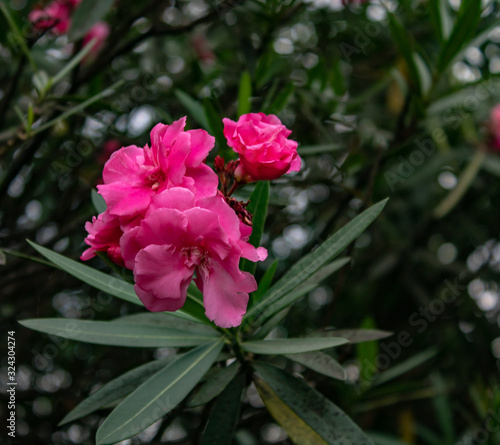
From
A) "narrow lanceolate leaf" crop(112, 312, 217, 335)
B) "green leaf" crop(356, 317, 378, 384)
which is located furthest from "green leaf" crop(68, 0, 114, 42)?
"green leaf" crop(356, 317, 378, 384)

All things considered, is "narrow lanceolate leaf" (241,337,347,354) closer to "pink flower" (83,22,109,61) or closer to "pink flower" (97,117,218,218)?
"pink flower" (97,117,218,218)

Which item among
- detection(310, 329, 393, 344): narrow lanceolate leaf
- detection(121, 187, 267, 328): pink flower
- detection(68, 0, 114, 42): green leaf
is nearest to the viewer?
detection(121, 187, 267, 328): pink flower

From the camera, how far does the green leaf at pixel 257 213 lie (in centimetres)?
89

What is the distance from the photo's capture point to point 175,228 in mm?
699

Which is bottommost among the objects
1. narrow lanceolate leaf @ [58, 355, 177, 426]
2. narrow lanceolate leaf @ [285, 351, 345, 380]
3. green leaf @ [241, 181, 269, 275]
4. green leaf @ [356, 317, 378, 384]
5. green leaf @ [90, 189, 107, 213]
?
green leaf @ [356, 317, 378, 384]

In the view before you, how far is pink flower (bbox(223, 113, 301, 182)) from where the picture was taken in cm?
81

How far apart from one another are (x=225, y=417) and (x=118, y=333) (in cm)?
23

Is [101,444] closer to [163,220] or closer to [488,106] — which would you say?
[163,220]

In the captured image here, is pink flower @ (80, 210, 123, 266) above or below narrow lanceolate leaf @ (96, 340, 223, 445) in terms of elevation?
above

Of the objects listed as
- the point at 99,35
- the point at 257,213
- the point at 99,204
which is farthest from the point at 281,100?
the point at 99,35

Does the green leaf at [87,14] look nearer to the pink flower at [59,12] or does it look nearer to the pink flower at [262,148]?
the pink flower at [59,12]

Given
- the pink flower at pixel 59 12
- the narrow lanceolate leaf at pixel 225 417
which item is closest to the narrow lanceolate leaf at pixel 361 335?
the narrow lanceolate leaf at pixel 225 417

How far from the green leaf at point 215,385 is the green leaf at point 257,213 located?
173 mm

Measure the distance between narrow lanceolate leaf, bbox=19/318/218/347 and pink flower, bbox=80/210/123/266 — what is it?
17cm
